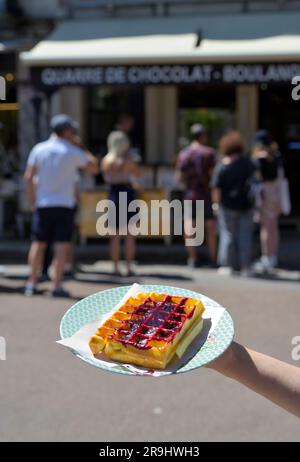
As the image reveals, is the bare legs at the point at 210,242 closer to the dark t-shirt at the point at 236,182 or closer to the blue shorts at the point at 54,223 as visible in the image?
the dark t-shirt at the point at 236,182

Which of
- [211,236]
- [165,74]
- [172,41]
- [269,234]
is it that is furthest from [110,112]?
[269,234]

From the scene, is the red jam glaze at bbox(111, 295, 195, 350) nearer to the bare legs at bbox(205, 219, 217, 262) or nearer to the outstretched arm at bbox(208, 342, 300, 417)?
the outstretched arm at bbox(208, 342, 300, 417)

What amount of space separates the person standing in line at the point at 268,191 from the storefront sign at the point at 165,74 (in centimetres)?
109

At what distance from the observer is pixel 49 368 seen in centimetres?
579

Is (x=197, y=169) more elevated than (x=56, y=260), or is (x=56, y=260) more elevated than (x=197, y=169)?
(x=197, y=169)

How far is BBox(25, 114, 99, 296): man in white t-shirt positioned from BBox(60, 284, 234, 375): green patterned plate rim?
20.8ft

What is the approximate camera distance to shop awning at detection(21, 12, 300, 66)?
10852 mm

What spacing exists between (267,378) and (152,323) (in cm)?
29

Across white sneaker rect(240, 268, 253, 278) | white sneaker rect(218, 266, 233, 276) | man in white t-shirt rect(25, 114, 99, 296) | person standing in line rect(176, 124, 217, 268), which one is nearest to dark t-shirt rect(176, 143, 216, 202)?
person standing in line rect(176, 124, 217, 268)

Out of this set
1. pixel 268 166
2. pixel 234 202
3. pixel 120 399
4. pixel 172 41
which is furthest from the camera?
pixel 172 41

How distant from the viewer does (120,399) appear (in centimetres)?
512

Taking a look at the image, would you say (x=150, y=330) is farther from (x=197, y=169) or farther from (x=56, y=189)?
(x=197, y=169)

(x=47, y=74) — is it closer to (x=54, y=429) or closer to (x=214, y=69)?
(x=214, y=69)

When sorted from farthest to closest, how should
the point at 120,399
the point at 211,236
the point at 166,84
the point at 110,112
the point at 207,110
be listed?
1. the point at 110,112
2. the point at 207,110
3. the point at 166,84
4. the point at 211,236
5. the point at 120,399
